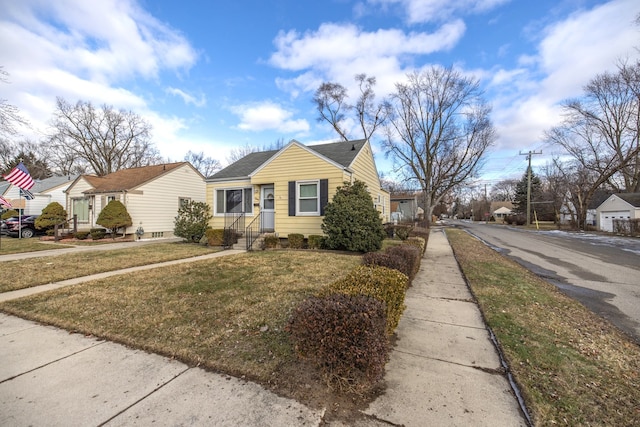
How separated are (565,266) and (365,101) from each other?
2761 cm

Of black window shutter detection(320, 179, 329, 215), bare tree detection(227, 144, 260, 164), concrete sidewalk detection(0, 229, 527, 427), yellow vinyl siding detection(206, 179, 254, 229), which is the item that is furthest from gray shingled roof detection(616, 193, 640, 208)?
bare tree detection(227, 144, 260, 164)

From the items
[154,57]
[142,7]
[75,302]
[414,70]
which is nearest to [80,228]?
[154,57]

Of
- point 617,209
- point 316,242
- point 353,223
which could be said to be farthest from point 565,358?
point 617,209

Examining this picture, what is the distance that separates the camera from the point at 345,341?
7.24 ft

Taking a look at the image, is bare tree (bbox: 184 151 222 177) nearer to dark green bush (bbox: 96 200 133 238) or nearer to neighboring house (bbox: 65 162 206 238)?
neighboring house (bbox: 65 162 206 238)

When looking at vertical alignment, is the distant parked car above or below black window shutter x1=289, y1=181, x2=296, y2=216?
below

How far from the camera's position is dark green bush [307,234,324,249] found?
1066cm

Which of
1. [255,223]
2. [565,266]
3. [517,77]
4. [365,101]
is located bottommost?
[565,266]

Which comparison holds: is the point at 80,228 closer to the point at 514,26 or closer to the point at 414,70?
the point at 514,26

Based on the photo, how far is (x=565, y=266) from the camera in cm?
898

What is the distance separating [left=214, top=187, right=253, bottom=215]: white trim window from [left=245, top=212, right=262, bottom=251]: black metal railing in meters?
0.56

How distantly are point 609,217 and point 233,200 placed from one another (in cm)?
3691

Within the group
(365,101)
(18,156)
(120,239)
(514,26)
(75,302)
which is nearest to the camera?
(75,302)

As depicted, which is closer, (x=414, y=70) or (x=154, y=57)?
(x=154, y=57)
